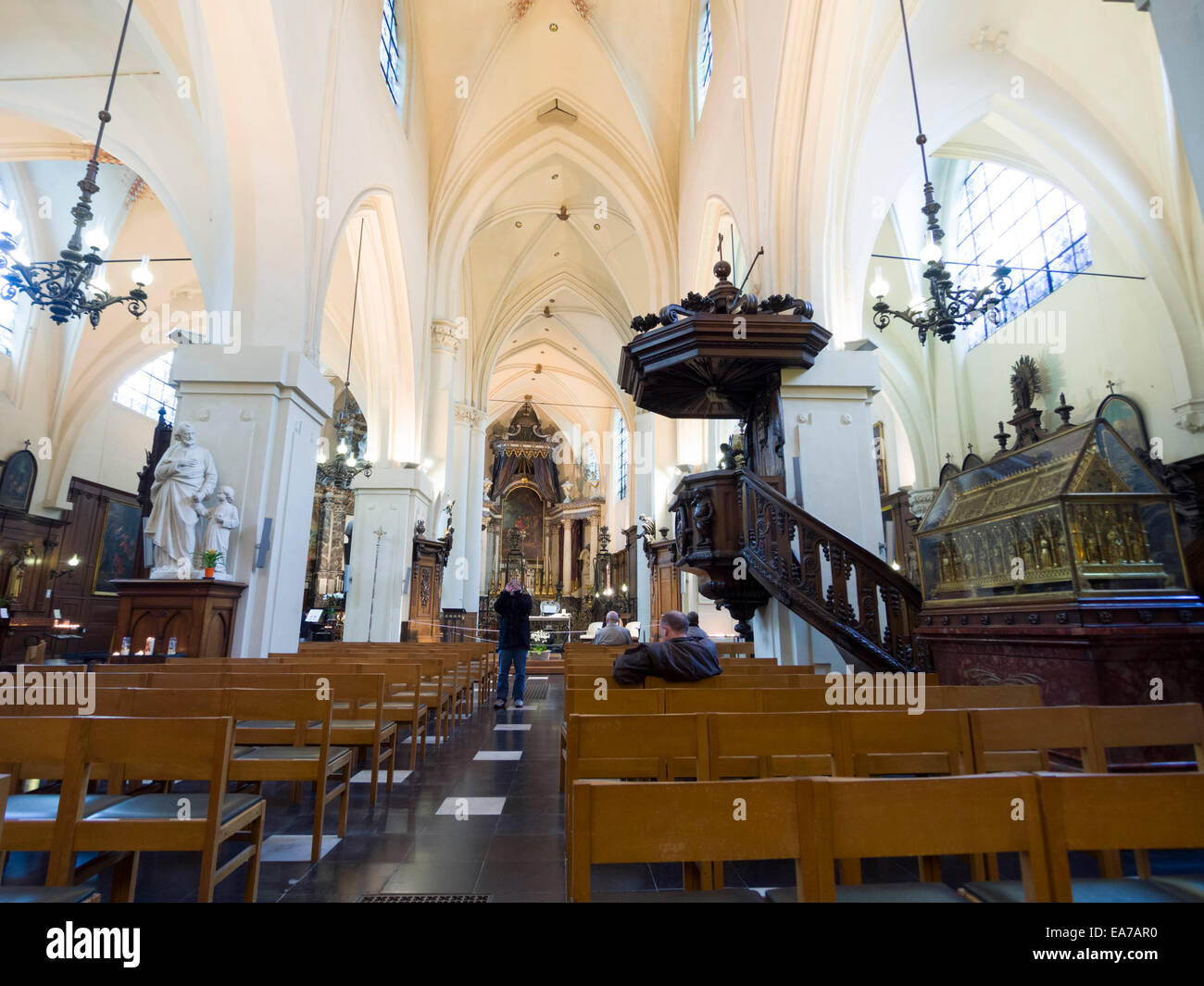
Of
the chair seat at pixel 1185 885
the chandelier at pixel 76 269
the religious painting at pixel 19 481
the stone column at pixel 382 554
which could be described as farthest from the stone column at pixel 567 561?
the chair seat at pixel 1185 885

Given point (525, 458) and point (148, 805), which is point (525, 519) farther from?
point (148, 805)

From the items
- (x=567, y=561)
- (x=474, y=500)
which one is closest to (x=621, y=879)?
(x=474, y=500)

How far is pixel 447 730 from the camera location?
613 cm

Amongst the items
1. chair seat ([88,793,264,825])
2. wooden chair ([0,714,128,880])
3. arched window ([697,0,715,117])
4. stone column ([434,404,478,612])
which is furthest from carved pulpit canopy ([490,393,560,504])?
wooden chair ([0,714,128,880])

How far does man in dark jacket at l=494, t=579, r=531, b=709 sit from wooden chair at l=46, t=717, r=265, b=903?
16.2 ft

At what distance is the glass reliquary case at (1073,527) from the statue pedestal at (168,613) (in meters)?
6.94

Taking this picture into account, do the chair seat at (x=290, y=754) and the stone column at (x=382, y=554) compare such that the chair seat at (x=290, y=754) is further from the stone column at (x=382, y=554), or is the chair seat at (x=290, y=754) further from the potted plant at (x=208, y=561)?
the stone column at (x=382, y=554)

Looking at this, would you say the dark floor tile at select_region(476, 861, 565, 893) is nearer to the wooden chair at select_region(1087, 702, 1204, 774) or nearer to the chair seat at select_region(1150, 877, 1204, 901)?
the chair seat at select_region(1150, 877, 1204, 901)

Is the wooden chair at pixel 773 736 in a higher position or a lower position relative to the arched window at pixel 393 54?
lower

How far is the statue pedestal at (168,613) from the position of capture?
6414 millimetres

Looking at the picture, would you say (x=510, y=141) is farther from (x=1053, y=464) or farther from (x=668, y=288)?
(x=1053, y=464)

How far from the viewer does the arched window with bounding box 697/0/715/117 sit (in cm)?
1205

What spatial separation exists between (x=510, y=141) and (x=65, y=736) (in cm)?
1627
